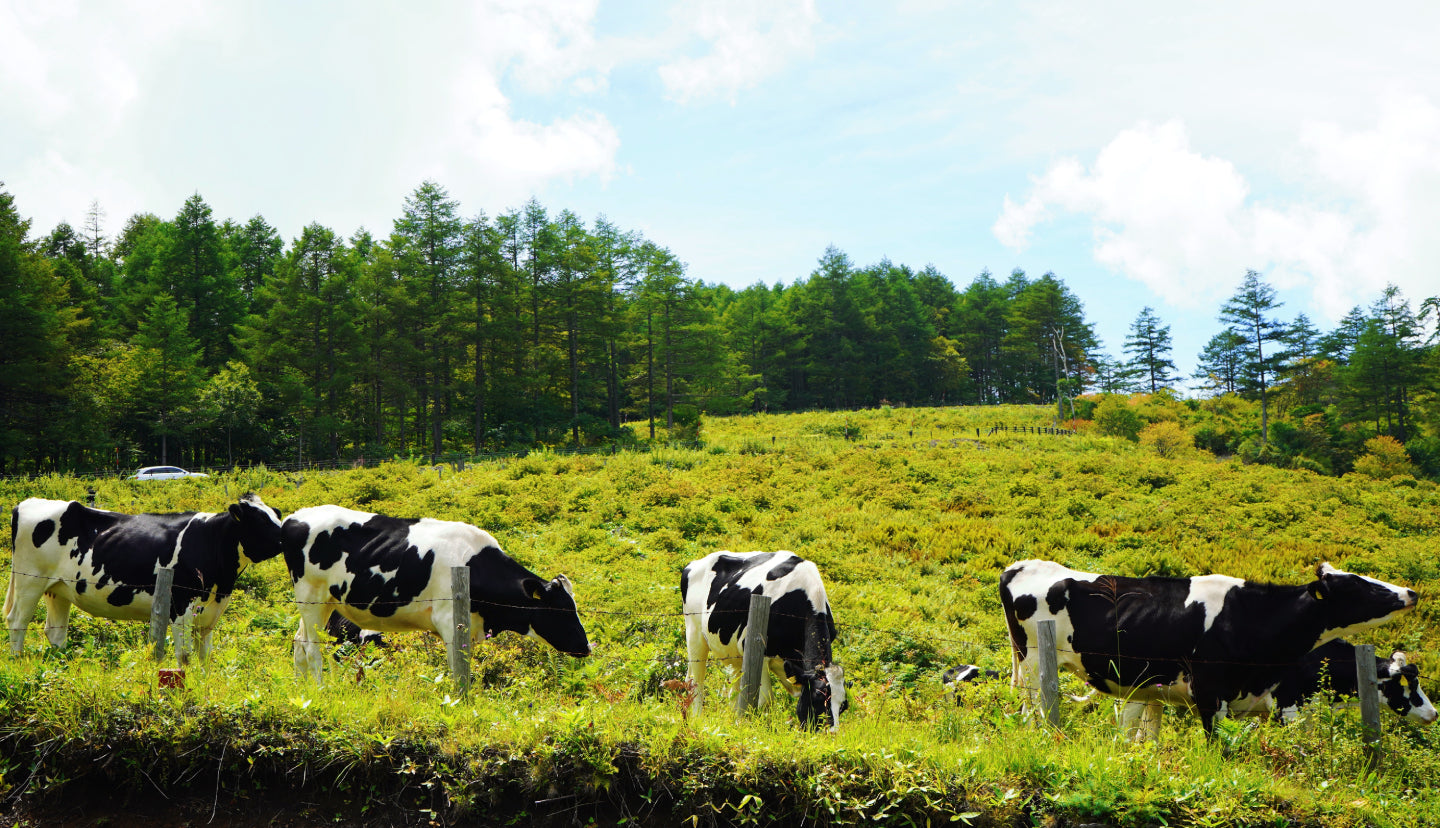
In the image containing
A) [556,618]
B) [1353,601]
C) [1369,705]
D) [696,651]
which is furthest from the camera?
[556,618]

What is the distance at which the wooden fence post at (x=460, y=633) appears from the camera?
6.65 m

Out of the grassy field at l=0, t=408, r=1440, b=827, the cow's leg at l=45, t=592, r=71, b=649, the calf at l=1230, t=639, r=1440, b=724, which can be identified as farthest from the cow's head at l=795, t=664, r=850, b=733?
the cow's leg at l=45, t=592, r=71, b=649

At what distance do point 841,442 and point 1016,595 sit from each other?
30452 mm

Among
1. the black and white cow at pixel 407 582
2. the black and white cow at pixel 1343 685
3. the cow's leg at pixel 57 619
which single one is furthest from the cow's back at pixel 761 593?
the cow's leg at pixel 57 619

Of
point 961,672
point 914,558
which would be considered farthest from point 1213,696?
point 914,558

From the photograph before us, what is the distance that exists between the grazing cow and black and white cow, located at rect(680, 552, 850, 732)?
7.32 feet

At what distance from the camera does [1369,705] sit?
6.20 metres

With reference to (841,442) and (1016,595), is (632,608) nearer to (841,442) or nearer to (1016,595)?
(1016,595)

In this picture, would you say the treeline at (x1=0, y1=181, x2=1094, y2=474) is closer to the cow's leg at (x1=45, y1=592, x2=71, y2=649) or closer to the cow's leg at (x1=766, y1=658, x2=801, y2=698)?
the cow's leg at (x1=45, y1=592, x2=71, y2=649)

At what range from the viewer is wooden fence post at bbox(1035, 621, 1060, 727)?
243 inches

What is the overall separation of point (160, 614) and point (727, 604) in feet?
17.4

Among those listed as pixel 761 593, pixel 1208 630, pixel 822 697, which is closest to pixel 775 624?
pixel 761 593

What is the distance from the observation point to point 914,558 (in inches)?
666

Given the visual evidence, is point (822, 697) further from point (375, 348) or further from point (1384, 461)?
point (1384, 461)
